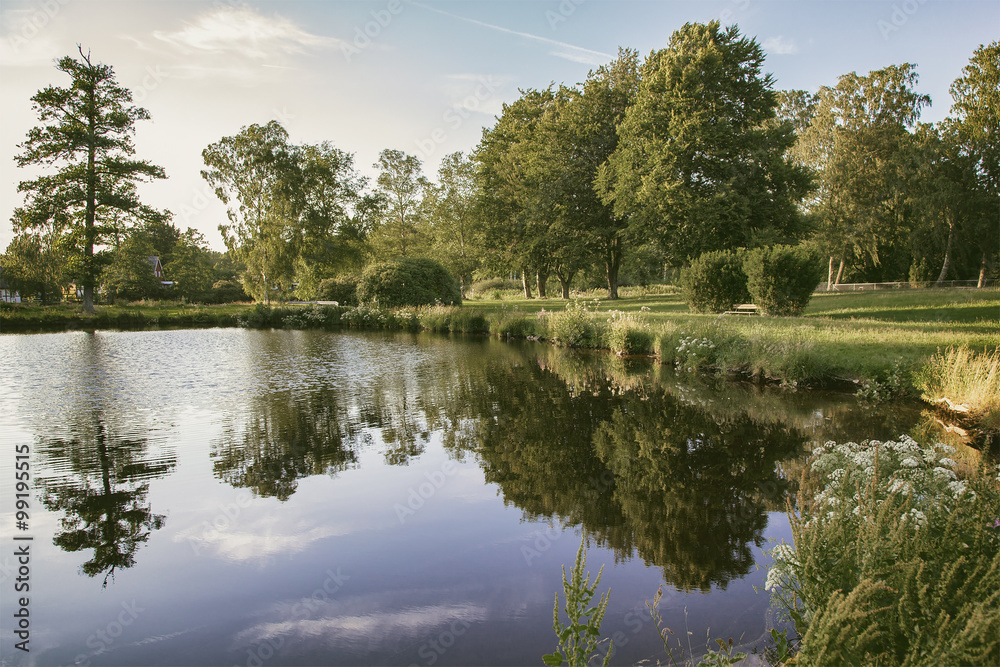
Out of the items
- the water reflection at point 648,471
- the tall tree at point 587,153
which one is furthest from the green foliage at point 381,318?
the water reflection at point 648,471

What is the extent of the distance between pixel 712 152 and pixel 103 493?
25.7 m

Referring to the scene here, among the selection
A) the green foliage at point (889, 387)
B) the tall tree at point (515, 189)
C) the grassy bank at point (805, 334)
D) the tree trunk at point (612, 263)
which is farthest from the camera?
the tall tree at point (515, 189)

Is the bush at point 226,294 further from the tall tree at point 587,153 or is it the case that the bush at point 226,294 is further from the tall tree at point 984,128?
the tall tree at point 984,128

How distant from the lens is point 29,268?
45406 mm

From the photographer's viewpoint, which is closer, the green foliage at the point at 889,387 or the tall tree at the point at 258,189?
the green foliage at the point at 889,387

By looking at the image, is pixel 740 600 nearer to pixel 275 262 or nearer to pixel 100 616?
pixel 100 616

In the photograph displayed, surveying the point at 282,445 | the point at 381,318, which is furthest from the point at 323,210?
the point at 282,445

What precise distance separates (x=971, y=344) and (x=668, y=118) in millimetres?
17969

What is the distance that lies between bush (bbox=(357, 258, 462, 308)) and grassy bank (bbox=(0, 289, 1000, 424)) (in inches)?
72.6

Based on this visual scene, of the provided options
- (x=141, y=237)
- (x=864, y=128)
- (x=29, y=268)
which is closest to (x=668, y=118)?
(x=864, y=128)

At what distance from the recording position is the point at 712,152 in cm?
2527

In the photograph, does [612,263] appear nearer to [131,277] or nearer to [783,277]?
[783,277]

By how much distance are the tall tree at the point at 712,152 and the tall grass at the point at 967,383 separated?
15.0m

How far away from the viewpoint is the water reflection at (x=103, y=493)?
5.51 m
